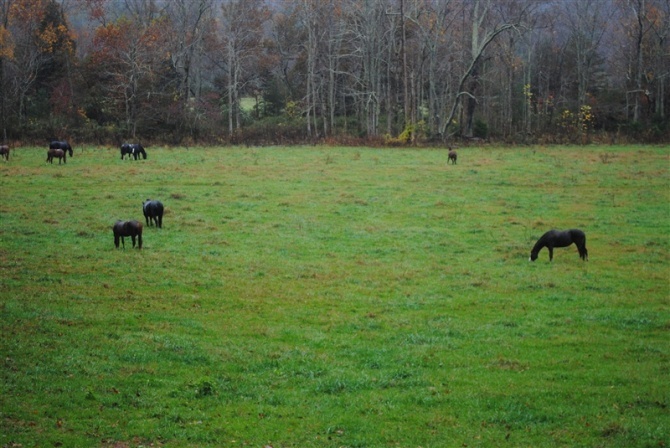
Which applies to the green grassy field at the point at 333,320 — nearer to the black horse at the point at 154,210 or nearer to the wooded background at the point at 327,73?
the black horse at the point at 154,210

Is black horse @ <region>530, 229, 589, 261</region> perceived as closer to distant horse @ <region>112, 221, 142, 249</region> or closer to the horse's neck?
the horse's neck

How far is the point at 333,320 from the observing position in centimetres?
1545

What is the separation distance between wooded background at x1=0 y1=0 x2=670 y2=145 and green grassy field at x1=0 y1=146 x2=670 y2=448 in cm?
3099

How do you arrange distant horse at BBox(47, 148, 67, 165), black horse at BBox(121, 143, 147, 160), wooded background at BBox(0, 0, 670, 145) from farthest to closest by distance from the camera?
wooded background at BBox(0, 0, 670, 145) → black horse at BBox(121, 143, 147, 160) → distant horse at BBox(47, 148, 67, 165)

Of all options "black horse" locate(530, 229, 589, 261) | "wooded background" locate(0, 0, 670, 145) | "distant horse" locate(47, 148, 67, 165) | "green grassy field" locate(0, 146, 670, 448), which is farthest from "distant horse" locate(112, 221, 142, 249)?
"wooded background" locate(0, 0, 670, 145)

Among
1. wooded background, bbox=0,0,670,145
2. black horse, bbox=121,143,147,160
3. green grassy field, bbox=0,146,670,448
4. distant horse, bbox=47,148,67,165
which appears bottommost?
green grassy field, bbox=0,146,670,448

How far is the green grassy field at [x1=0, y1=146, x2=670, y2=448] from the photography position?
33.1 ft

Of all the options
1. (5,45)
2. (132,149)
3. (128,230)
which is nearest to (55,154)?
(132,149)

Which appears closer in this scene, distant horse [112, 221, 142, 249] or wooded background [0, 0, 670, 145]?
distant horse [112, 221, 142, 249]

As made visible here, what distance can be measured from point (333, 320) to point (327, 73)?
220ft

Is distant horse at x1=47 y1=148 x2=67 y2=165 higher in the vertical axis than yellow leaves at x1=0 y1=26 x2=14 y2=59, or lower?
lower

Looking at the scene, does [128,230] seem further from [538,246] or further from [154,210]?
[538,246]

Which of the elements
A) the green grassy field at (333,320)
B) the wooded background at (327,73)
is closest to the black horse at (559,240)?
the green grassy field at (333,320)

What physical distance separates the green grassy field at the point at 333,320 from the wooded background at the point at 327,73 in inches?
1220
